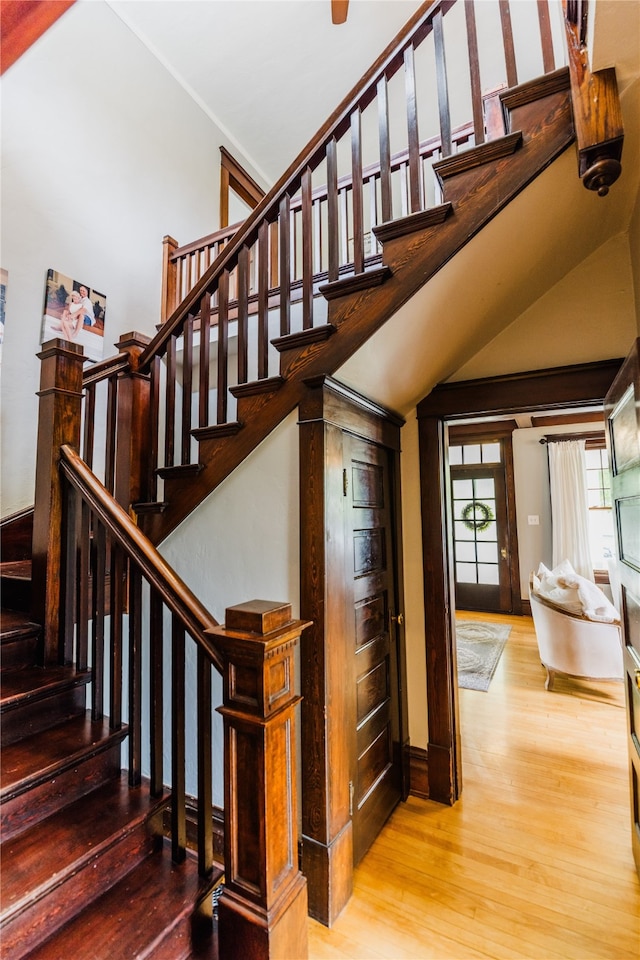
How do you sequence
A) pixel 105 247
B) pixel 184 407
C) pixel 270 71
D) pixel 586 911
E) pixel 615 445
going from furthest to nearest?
pixel 270 71
pixel 105 247
pixel 184 407
pixel 615 445
pixel 586 911

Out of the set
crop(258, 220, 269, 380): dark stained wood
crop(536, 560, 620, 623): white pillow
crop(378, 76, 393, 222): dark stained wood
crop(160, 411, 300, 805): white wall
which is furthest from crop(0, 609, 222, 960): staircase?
crop(536, 560, 620, 623): white pillow

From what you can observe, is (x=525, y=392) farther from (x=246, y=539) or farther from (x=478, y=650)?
(x=478, y=650)

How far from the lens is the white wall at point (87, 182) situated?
8.79ft

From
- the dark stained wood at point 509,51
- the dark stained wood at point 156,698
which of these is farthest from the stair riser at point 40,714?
the dark stained wood at point 509,51

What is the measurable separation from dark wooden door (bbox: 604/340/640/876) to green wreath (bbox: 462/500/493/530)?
4250 millimetres

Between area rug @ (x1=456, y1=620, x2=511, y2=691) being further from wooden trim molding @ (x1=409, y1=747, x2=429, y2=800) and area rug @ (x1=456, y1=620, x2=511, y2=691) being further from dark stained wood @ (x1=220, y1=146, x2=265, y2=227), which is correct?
dark stained wood @ (x1=220, y1=146, x2=265, y2=227)

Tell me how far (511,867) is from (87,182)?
4.82 metres

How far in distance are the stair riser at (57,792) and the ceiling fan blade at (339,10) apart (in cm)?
481

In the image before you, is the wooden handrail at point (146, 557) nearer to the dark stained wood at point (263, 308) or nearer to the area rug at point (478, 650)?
the dark stained wood at point (263, 308)

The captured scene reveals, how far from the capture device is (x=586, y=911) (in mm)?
1637

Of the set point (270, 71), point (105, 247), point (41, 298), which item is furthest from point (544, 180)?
point (270, 71)

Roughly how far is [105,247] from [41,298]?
0.77 meters

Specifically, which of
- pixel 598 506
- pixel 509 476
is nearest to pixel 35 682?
pixel 509 476

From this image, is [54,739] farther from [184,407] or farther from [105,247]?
[105,247]
